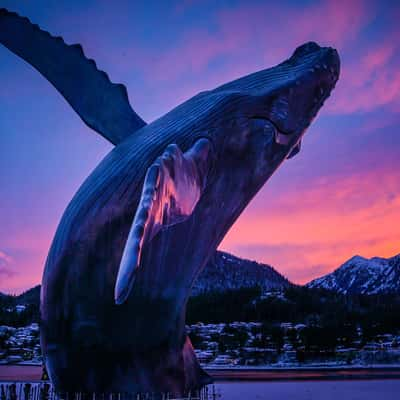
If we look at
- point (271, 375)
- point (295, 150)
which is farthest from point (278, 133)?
point (271, 375)

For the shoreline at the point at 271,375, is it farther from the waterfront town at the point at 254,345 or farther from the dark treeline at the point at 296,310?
the dark treeline at the point at 296,310

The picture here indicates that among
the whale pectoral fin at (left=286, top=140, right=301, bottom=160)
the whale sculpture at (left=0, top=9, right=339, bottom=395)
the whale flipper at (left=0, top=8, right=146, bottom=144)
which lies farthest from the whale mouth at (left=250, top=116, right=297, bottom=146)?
the whale flipper at (left=0, top=8, right=146, bottom=144)

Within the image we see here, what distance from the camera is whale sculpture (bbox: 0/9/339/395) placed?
7828 mm

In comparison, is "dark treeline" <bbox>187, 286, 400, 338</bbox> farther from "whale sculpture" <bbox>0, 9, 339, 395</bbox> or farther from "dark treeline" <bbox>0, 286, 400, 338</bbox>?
"whale sculpture" <bbox>0, 9, 339, 395</bbox>

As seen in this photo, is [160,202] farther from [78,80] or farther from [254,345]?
[254,345]

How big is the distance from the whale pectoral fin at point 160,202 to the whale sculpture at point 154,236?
0.07 m

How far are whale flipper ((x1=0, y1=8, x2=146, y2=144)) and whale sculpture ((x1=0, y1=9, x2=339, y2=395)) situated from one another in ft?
0.59

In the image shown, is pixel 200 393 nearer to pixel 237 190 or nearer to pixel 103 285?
pixel 103 285

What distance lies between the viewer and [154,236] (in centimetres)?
730

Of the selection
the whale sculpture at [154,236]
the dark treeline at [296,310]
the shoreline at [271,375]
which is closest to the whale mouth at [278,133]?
the whale sculpture at [154,236]

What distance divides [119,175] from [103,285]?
5.53 ft

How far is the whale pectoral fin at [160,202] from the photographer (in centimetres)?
408

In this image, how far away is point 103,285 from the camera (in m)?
7.77

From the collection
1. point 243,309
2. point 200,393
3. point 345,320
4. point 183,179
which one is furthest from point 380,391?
point 243,309
